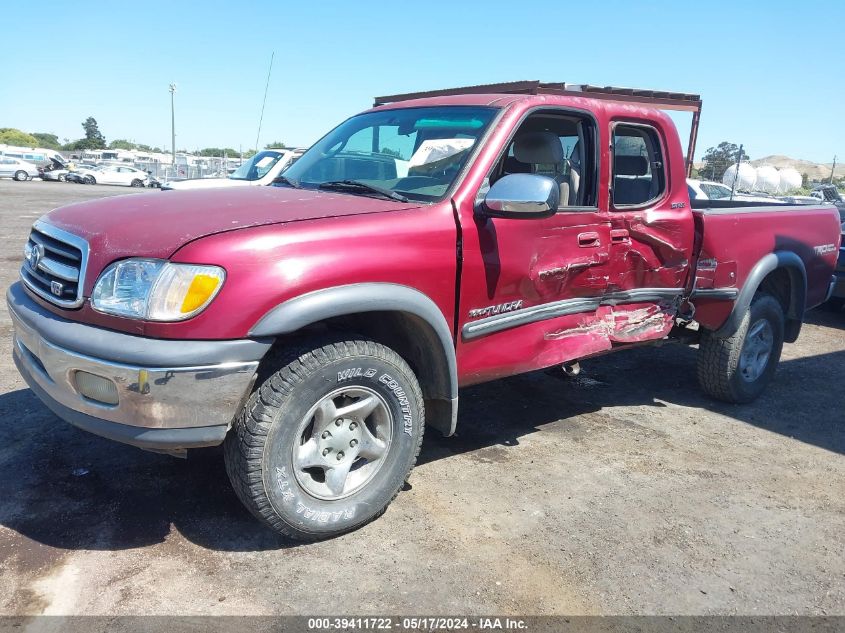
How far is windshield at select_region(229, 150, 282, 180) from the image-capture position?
1192cm

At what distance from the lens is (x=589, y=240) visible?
3758mm

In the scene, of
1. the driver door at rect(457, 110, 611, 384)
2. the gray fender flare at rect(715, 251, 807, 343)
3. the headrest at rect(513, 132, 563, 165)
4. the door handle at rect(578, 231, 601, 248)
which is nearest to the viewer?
the driver door at rect(457, 110, 611, 384)

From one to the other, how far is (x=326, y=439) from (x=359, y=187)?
52.0 inches

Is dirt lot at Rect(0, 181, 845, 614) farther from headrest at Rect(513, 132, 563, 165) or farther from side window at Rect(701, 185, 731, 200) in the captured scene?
side window at Rect(701, 185, 731, 200)

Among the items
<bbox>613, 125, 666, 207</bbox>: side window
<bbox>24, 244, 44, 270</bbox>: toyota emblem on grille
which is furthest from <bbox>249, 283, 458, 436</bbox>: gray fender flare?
<bbox>613, 125, 666, 207</bbox>: side window

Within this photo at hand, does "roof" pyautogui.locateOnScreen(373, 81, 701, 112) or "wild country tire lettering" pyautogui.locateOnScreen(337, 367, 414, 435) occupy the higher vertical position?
"roof" pyautogui.locateOnScreen(373, 81, 701, 112)

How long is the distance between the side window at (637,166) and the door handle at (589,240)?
0.47 metres

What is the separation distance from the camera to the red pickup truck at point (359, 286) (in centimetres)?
250

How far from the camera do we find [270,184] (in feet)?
12.9

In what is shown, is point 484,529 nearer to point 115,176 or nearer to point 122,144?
point 115,176

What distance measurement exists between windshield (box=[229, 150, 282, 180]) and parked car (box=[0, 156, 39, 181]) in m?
33.3

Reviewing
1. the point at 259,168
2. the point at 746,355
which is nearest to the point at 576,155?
the point at 746,355

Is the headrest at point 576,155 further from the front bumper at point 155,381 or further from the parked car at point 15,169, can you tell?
the parked car at point 15,169

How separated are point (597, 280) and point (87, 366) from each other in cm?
271
